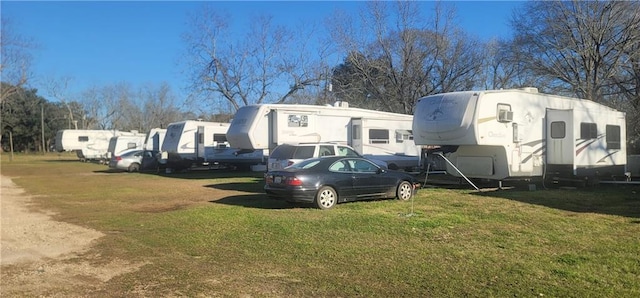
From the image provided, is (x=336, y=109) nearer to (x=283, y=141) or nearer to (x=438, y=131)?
(x=283, y=141)

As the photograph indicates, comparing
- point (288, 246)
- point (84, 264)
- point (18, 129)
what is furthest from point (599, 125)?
point (18, 129)

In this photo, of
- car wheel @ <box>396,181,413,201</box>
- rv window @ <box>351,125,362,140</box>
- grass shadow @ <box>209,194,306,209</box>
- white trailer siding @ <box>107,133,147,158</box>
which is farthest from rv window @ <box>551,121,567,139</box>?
white trailer siding @ <box>107,133,147,158</box>

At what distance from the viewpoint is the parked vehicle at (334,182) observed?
10.9 metres

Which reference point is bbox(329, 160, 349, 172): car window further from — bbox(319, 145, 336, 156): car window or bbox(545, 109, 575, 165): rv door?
bbox(545, 109, 575, 165): rv door

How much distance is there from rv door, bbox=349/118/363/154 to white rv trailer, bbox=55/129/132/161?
2841cm

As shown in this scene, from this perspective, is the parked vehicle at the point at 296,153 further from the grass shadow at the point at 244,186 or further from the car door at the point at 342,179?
the car door at the point at 342,179

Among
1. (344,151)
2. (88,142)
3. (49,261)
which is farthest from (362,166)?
(88,142)

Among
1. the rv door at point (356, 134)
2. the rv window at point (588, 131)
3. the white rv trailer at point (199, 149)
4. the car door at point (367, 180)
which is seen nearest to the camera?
the car door at point (367, 180)

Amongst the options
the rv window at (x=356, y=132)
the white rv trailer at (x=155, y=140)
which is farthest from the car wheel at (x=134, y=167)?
the rv window at (x=356, y=132)

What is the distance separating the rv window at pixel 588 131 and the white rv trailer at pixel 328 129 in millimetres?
7179

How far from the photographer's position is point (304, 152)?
15.2 m

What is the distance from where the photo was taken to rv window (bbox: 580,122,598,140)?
48.4ft

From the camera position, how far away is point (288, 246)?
23.9ft

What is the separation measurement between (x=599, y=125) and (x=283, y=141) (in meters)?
10.5
